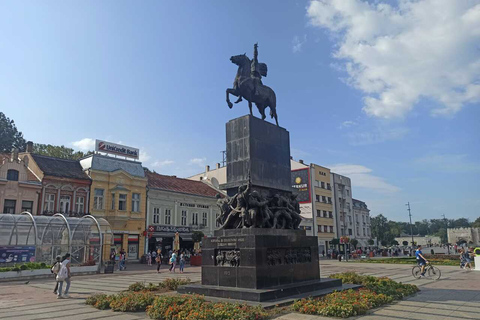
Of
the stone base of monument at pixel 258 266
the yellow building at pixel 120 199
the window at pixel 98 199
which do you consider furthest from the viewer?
the yellow building at pixel 120 199

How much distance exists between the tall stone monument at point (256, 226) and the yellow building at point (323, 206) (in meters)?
49.7

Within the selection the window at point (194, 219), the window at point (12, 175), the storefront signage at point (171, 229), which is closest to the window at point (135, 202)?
the storefront signage at point (171, 229)

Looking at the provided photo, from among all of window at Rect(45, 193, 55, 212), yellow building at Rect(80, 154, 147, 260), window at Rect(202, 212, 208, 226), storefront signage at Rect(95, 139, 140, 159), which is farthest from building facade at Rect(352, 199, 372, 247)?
window at Rect(45, 193, 55, 212)

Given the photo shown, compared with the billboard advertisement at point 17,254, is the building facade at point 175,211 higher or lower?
higher

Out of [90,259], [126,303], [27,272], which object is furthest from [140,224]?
[126,303]

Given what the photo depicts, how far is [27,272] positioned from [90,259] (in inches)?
231

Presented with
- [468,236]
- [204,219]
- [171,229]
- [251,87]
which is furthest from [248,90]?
[468,236]

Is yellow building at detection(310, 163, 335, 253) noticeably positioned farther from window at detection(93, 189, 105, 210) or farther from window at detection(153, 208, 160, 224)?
window at detection(93, 189, 105, 210)

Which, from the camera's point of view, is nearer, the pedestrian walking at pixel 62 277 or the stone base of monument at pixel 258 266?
the stone base of monument at pixel 258 266

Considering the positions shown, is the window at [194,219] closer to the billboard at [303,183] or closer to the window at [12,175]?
the billboard at [303,183]

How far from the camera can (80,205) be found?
123 ft

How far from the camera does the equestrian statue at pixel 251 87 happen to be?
1403 cm

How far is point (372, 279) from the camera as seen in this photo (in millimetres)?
14469

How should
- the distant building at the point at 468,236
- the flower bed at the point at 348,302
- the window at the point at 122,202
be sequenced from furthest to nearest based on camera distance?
the distant building at the point at 468,236, the window at the point at 122,202, the flower bed at the point at 348,302
